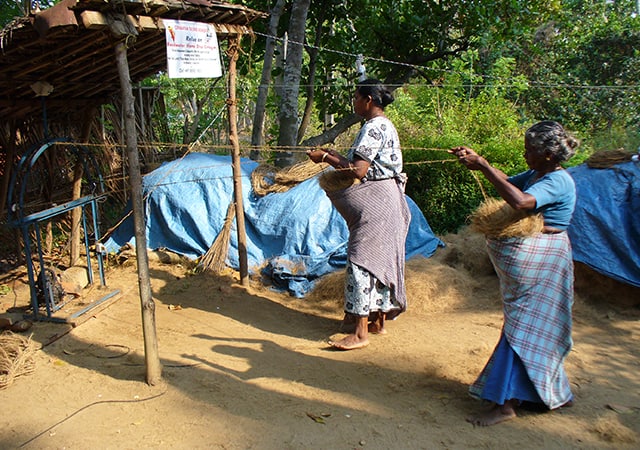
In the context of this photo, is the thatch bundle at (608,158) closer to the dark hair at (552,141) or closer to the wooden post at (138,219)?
the dark hair at (552,141)

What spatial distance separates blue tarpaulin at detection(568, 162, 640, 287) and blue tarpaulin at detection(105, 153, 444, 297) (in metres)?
1.71

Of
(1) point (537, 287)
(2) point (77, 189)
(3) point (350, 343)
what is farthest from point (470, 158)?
(2) point (77, 189)

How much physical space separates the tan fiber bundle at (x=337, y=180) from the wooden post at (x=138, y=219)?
4.67 feet

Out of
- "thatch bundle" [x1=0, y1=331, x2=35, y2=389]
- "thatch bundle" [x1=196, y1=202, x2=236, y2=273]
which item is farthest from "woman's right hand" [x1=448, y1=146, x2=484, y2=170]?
"thatch bundle" [x1=196, y1=202, x2=236, y2=273]

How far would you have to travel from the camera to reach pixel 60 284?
16.2 ft

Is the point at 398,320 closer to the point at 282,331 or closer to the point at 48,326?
the point at 282,331

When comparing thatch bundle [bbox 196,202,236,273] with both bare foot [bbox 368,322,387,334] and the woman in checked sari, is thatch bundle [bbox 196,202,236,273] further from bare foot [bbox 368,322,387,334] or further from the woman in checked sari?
the woman in checked sari

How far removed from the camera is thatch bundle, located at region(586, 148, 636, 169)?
4.96 meters

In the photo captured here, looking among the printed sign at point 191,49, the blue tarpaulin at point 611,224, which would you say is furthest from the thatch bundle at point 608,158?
the printed sign at point 191,49

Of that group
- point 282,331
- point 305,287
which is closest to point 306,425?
point 282,331

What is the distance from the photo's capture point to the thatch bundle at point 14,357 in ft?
11.8

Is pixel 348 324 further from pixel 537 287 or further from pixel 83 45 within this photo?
pixel 83 45

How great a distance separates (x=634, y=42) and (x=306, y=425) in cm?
1114

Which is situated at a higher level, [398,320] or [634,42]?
[634,42]
